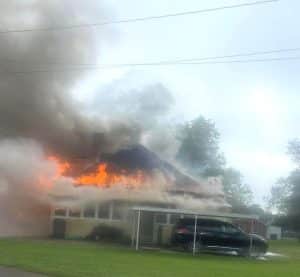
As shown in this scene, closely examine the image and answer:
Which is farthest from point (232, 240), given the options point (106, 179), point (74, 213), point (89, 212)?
point (74, 213)

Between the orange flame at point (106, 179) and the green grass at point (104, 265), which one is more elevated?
the orange flame at point (106, 179)

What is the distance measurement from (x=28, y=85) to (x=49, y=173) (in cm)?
426

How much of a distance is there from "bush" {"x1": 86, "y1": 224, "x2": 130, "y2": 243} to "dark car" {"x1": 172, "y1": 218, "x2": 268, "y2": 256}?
3142 mm

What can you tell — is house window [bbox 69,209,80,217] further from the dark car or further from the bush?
the dark car

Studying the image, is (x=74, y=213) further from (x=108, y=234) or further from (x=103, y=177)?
(x=103, y=177)

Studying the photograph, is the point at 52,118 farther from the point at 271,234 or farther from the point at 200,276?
the point at 271,234

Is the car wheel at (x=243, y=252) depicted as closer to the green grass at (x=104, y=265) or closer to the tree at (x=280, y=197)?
the green grass at (x=104, y=265)

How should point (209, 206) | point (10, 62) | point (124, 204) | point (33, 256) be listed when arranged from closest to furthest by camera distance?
point (33, 256), point (10, 62), point (124, 204), point (209, 206)

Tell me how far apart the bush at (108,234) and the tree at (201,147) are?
12.5 m

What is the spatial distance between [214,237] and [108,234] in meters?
5.27

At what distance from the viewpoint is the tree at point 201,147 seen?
4652 centimetres

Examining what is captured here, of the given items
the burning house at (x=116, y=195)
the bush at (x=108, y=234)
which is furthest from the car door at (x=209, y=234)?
the bush at (x=108, y=234)

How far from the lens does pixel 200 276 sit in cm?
1521

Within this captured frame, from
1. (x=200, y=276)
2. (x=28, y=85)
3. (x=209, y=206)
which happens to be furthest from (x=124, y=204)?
(x=200, y=276)
